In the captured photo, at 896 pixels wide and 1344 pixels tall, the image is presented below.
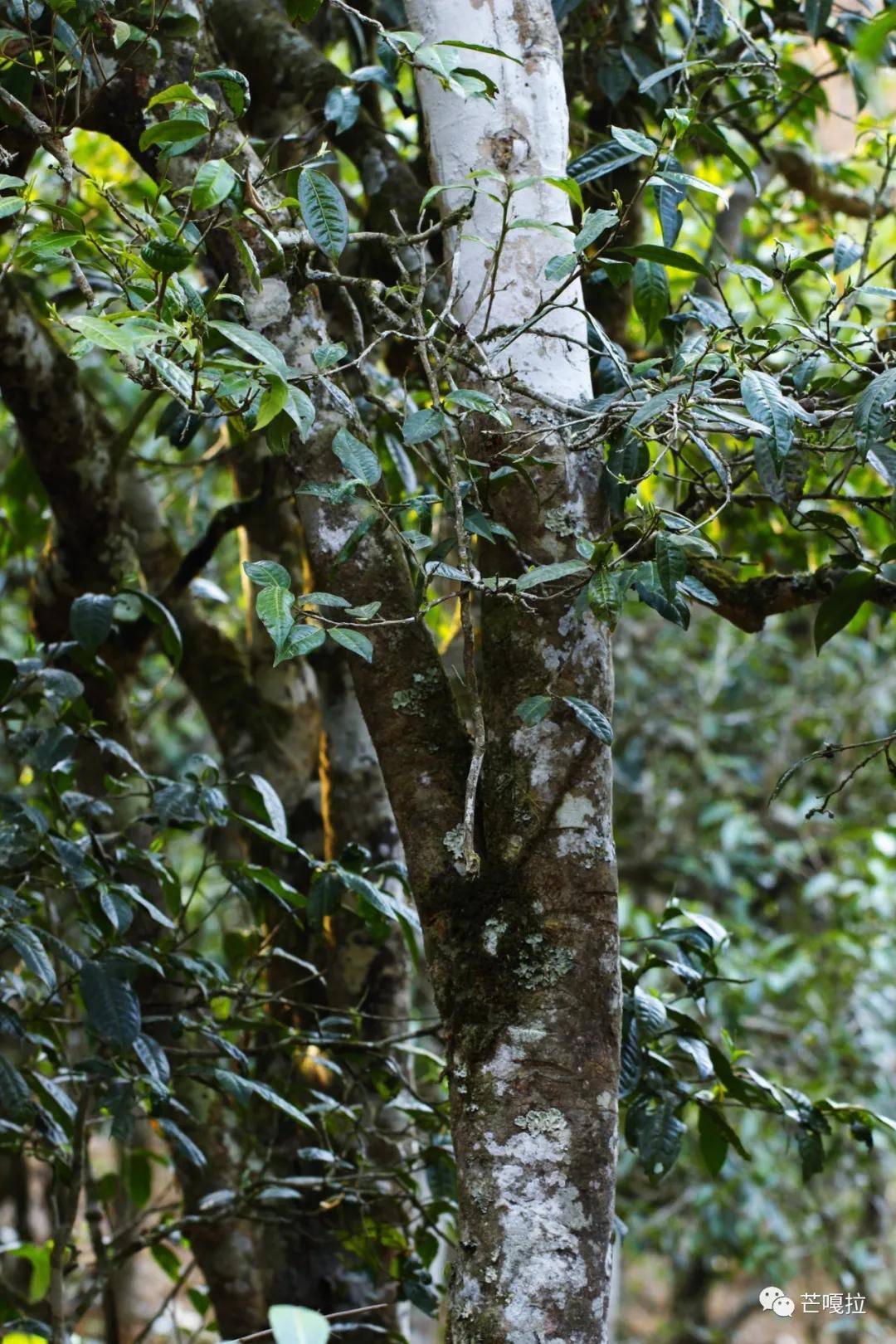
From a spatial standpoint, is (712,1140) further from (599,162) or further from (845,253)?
(599,162)

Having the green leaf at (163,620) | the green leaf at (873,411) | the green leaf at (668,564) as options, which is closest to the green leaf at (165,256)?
the green leaf at (668,564)

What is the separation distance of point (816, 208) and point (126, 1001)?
7.36ft

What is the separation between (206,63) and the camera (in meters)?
1.46

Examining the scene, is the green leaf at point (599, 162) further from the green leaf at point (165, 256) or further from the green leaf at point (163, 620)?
the green leaf at point (163, 620)

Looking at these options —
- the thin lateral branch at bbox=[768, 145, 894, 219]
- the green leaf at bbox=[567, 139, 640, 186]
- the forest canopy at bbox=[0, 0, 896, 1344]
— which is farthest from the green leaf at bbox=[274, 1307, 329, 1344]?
the thin lateral branch at bbox=[768, 145, 894, 219]

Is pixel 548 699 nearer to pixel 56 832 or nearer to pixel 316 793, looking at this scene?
pixel 56 832

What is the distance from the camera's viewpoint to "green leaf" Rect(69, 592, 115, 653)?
1.56 meters

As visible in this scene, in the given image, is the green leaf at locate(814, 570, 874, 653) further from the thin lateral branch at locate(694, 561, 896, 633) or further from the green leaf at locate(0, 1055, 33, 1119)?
the green leaf at locate(0, 1055, 33, 1119)

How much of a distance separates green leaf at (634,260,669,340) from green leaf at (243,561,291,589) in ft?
1.75

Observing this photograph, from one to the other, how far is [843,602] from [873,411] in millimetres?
234

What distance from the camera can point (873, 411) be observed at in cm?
111

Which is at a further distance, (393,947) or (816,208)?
(816,208)

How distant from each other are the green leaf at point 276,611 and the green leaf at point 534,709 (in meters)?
0.24

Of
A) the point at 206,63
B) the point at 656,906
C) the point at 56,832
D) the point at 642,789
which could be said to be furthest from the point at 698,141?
the point at 656,906
